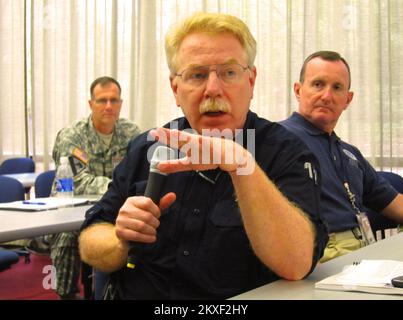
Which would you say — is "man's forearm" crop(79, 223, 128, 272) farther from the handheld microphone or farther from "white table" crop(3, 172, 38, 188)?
"white table" crop(3, 172, 38, 188)

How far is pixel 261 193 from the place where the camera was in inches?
50.8

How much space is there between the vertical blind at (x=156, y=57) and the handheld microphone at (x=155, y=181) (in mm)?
2429

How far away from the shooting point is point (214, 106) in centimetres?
150

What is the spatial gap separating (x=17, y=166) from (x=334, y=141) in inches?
148

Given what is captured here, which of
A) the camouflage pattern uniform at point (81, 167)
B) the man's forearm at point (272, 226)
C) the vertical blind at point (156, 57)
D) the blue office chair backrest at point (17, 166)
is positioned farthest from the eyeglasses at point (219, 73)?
the blue office chair backrest at point (17, 166)

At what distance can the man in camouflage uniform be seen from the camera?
3.57 m

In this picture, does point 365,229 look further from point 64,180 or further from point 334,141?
point 64,180

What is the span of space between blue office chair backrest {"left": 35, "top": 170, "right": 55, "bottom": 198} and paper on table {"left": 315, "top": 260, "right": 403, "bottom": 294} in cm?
287

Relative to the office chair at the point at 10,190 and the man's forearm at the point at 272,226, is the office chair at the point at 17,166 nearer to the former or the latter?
the office chair at the point at 10,190

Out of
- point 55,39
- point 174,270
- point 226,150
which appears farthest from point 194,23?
point 55,39

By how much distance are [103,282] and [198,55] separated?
2.50ft

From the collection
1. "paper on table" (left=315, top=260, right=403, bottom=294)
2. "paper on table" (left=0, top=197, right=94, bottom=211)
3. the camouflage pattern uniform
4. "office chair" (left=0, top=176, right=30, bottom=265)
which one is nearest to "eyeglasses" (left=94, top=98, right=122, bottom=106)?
the camouflage pattern uniform

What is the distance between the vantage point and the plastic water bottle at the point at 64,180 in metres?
3.37

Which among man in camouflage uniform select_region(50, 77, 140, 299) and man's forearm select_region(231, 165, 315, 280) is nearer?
man's forearm select_region(231, 165, 315, 280)
